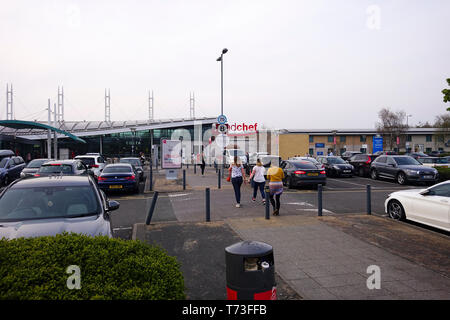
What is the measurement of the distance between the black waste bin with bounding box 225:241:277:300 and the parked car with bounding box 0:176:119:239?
7.34 ft

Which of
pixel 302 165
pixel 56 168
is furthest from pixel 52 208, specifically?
pixel 302 165


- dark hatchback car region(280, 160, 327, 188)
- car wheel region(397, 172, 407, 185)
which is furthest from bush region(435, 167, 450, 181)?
dark hatchback car region(280, 160, 327, 188)

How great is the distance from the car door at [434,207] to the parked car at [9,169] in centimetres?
2015

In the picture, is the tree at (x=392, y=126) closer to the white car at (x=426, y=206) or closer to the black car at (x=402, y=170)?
the black car at (x=402, y=170)

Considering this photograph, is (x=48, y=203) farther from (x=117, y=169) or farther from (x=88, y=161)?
(x=88, y=161)

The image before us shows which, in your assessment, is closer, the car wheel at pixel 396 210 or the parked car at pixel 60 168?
the car wheel at pixel 396 210

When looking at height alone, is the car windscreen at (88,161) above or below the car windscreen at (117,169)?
above

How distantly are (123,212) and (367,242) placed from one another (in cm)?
756

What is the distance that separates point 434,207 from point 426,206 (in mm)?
241

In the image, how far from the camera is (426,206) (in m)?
8.45

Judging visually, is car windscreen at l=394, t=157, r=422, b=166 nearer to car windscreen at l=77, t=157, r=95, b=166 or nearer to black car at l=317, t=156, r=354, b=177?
black car at l=317, t=156, r=354, b=177

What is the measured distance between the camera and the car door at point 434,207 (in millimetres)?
7906

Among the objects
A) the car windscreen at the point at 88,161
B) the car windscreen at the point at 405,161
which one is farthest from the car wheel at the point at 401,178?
the car windscreen at the point at 88,161
